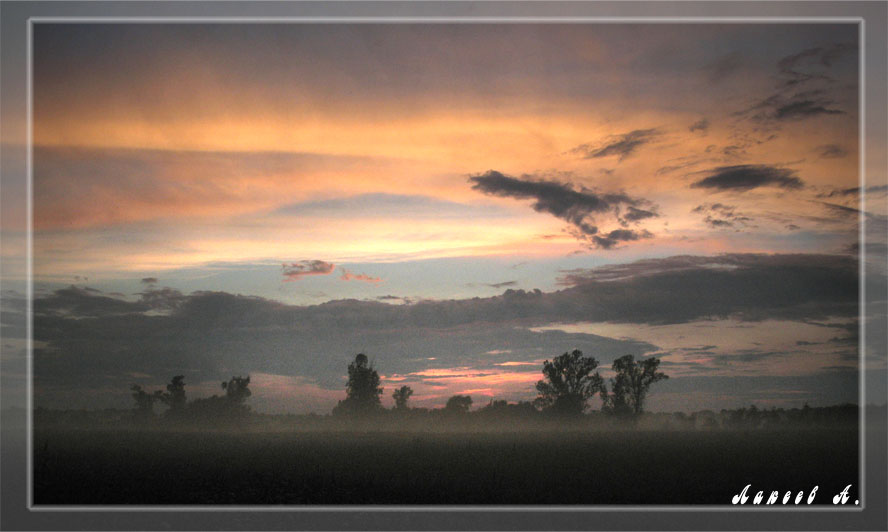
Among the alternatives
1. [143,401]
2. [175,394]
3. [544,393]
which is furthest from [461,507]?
[143,401]

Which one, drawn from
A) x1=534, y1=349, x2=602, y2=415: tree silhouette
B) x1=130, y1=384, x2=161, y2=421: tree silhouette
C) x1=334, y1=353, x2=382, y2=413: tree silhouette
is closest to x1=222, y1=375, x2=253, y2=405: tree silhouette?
x1=130, y1=384, x2=161, y2=421: tree silhouette

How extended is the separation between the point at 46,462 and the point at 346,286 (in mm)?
3437

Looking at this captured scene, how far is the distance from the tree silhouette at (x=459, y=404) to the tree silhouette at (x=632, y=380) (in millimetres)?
1564

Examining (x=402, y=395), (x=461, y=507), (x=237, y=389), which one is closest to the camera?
(x=461, y=507)

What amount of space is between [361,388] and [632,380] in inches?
123

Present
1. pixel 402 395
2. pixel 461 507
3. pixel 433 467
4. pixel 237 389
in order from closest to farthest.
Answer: pixel 461 507, pixel 433 467, pixel 237 389, pixel 402 395

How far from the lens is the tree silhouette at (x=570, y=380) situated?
28.6ft

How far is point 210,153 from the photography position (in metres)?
8.30

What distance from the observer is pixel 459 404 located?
8773 millimetres

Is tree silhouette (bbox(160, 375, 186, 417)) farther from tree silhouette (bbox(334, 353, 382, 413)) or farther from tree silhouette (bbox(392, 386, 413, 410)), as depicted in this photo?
tree silhouette (bbox(392, 386, 413, 410))

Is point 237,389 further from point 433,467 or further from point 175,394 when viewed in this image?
point 433,467

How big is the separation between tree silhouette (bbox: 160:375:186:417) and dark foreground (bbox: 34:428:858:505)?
34 cm

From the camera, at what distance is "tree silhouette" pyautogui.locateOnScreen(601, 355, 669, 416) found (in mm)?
8656

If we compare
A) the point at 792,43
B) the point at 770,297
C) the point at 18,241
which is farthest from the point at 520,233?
the point at 18,241
